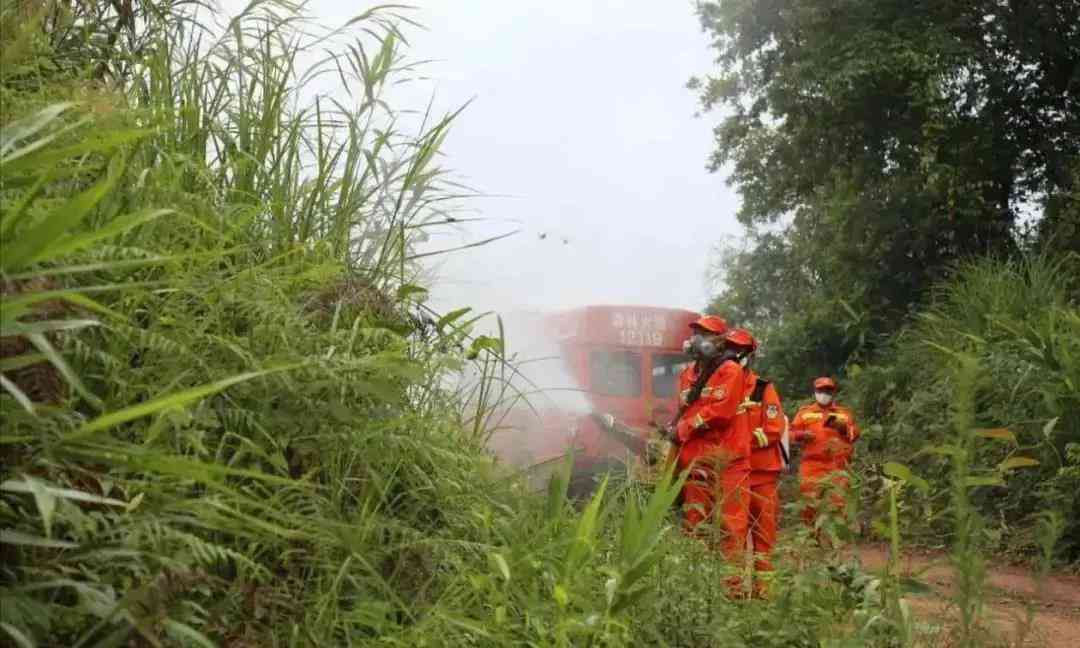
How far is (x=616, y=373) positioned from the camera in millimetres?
13602

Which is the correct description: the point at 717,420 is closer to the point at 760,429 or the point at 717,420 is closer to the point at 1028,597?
the point at 760,429

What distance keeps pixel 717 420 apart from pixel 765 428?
632mm

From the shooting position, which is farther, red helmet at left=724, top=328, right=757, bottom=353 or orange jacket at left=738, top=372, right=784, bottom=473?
orange jacket at left=738, top=372, right=784, bottom=473

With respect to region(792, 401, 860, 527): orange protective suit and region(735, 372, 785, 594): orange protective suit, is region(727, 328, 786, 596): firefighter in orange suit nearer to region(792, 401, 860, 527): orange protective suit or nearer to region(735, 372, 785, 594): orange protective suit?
region(735, 372, 785, 594): orange protective suit

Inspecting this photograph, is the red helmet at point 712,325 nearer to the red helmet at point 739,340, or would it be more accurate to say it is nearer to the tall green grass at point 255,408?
the red helmet at point 739,340

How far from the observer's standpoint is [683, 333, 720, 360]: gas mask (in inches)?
295

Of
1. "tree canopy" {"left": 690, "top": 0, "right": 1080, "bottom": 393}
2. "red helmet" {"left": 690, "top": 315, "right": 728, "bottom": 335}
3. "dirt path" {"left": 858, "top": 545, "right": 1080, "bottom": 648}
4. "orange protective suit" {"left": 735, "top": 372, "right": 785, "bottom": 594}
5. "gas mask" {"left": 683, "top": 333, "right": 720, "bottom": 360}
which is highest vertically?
"tree canopy" {"left": 690, "top": 0, "right": 1080, "bottom": 393}

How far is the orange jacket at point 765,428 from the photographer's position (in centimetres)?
766

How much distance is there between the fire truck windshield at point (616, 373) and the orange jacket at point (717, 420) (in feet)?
19.6

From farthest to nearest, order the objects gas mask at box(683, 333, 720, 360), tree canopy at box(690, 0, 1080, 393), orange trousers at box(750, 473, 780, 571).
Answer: tree canopy at box(690, 0, 1080, 393)
gas mask at box(683, 333, 720, 360)
orange trousers at box(750, 473, 780, 571)

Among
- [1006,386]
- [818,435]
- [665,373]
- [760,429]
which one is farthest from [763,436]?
[665,373]

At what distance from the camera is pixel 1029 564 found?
10836 mm

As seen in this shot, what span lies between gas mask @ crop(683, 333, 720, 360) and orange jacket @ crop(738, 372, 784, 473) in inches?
11.2

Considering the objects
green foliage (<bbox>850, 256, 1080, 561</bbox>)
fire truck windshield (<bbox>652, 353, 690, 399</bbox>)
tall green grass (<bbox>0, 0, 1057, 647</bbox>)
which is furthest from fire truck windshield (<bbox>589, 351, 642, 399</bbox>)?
tall green grass (<bbox>0, 0, 1057, 647</bbox>)
